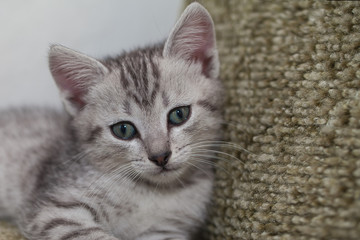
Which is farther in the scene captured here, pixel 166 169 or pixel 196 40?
pixel 196 40

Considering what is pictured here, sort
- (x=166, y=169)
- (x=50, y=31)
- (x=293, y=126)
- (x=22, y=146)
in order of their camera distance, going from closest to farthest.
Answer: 1. (x=293, y=126)
2. (x=166, y=169)
3. (x=22, y=146)
4. (x=50, y=31)

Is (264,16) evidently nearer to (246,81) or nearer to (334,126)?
(246,81)

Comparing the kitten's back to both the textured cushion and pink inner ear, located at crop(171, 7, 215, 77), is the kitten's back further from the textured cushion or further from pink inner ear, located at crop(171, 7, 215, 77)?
pink inner ear, located at crop(171, 7, 215, 77)

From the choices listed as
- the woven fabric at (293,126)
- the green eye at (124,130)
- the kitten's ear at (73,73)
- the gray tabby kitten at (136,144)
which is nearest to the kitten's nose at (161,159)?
the gray tabby kitten at (136,144)

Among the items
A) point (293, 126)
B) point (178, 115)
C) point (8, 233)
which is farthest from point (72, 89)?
point (293, 126)

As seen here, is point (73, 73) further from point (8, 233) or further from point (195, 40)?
point (8, 233)

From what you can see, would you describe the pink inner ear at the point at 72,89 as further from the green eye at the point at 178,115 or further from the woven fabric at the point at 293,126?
the woven fabric at the point at 293,126
